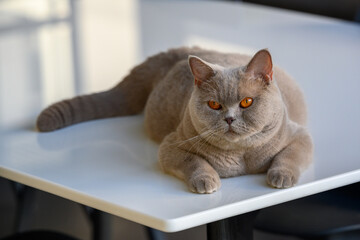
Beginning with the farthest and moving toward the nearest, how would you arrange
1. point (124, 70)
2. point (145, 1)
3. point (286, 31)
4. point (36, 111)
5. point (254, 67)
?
point (145, 1) → point (286, 31) → point (124, 70) → point (36, 111) → point (254, 67)

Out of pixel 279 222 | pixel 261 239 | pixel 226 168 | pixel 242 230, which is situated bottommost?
pixel 261 239

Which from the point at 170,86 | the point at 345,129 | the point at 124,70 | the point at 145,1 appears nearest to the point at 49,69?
the point at 124,70

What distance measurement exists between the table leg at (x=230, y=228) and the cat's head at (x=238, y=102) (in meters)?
0.17

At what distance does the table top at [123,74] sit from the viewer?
1301 millimetres

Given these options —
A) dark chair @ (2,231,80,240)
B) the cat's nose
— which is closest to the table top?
the cat's nose

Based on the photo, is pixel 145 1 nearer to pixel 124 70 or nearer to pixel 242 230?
pixel 124 70

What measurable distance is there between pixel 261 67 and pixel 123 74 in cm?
100

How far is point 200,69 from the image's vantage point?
4.49 feet

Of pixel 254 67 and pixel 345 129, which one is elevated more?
pixel 254 67

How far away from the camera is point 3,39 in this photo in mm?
2715

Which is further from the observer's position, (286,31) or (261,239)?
(286,31)

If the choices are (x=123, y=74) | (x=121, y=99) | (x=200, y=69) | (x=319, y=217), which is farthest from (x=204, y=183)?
(x=123, y=74)

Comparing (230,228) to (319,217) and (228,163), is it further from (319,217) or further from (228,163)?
(319,217)

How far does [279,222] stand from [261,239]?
2.23 ft
